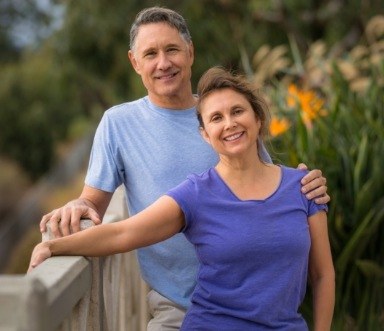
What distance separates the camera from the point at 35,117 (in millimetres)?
38438

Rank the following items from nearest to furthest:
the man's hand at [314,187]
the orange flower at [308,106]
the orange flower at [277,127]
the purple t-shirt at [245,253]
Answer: the purple t-shirt at [245,253] → the man's hand at [314,187] → the orange flower at [277,127] → the orange flower at [308,106]

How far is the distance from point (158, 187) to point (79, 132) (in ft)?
137

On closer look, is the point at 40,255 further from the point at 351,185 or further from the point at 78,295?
the point at 351,185

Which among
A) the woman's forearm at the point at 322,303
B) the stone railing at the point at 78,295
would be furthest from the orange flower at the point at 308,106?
the woman's forearm at the point at 322,303

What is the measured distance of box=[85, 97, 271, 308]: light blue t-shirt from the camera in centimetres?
354

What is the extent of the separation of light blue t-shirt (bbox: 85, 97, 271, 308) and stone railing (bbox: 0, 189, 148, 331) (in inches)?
7.7

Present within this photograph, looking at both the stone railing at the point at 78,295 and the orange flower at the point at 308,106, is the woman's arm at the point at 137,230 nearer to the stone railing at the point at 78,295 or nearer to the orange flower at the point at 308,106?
the stone railing at the point at 78,295

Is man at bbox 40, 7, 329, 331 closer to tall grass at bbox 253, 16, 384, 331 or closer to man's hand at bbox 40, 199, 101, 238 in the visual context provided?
man's hand at bbox 40, 199, 101, 238

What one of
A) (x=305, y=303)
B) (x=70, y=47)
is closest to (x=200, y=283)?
(x=305, y=303)

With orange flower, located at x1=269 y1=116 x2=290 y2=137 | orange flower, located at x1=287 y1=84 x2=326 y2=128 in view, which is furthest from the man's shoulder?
orange flower, located at x1=287 y1=84 x2=326 y2=128

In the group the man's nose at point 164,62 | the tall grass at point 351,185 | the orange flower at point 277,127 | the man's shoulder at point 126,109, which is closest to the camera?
the man's nose at point 164,62

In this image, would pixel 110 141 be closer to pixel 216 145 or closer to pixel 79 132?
pixel 216 145

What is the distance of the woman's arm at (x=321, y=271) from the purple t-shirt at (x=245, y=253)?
2.5 inches

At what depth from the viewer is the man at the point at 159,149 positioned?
3545 millimetres
